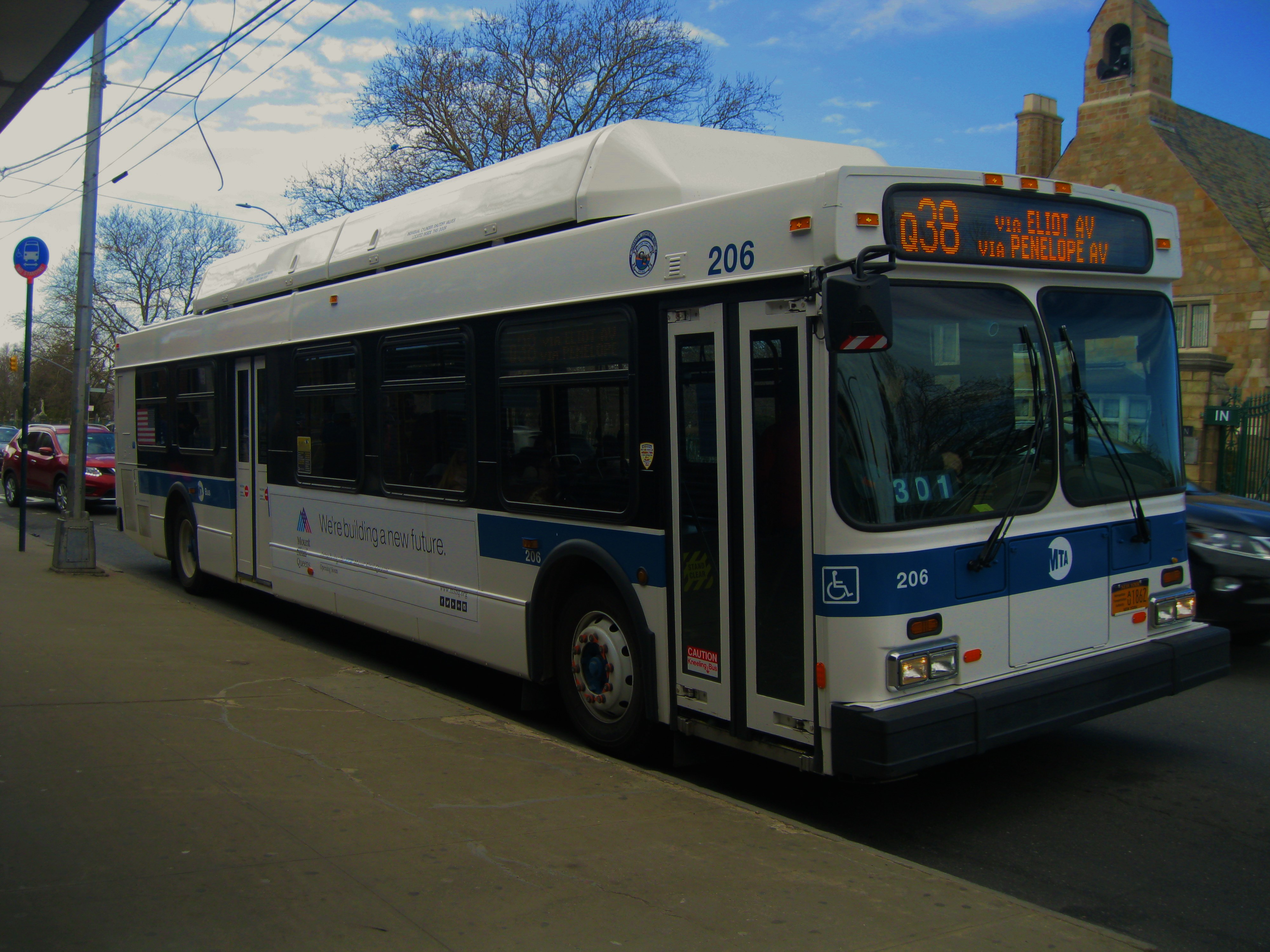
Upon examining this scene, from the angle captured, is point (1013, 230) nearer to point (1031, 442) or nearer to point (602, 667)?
point (1031, 442)

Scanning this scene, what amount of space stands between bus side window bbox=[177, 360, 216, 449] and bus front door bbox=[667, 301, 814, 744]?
715 centimetres

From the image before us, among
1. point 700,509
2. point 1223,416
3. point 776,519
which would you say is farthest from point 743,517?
point 1223,416

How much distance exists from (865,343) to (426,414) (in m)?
Answer: 3.97

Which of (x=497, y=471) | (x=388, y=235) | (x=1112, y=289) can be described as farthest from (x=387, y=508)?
Result: (x=1112, y=289)

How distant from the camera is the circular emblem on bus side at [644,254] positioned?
218 inches

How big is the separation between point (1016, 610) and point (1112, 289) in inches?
73.3

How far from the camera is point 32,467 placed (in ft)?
74.7

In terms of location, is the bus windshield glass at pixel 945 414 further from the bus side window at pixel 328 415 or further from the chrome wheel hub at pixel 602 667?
the bus side window at pixel 328 415

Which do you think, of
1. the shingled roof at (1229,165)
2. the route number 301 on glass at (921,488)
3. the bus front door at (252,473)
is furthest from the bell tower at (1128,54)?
the route number 301 on glass at (921,488)

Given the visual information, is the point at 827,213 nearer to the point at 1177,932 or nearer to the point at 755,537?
the point at 755,537

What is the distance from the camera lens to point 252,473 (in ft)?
33.3

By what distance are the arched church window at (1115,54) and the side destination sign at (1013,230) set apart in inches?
1153

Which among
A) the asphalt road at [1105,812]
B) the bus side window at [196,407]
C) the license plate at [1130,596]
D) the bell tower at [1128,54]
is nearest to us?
the asphalt road at [1105,812]

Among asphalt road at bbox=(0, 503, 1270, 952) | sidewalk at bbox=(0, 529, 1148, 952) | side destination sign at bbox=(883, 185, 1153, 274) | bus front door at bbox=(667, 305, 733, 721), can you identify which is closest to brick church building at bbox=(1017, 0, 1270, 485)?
asphalt road at bbox=(0, 503, 1270, 952)
